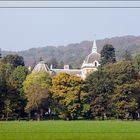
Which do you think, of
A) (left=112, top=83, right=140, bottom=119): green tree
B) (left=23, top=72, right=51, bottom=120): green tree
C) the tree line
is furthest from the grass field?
(left=23, top=72, right=51, bottom=120): green tree

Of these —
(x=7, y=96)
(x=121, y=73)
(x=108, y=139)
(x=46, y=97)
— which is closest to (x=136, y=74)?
(x=121, y=73)

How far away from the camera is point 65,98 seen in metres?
71.0

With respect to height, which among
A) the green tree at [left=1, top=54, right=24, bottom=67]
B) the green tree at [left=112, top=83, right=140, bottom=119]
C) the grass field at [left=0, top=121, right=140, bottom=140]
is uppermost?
the green tree at [left=1, top=54, right=24, bottom=67]

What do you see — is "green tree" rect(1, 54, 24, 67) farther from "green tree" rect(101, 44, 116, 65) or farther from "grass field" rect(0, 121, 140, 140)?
"grass field" rect(0, 121, 140, 140)

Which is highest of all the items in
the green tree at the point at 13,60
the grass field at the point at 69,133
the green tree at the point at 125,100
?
the green tree at the point at 13,60

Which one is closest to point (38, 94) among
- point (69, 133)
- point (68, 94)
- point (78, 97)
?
point (68, 94)

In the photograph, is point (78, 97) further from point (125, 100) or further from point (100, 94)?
point (125, 100)

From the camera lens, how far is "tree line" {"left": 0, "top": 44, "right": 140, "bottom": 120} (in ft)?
224

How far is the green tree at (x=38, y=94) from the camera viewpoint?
6969 cm

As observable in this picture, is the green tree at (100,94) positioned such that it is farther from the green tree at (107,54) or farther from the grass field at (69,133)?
the green tree at (107,54)

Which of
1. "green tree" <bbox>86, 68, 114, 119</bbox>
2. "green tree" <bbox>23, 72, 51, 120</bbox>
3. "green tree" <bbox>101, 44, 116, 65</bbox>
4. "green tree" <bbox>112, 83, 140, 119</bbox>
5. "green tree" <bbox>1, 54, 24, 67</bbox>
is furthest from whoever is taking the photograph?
"green tree" <bbox>101, 44, 116, 65</bbox>

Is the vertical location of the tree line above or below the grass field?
above

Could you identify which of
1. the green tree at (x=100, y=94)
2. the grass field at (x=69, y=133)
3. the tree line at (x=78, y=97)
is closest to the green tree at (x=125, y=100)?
the tree line at (x=78, y=97)

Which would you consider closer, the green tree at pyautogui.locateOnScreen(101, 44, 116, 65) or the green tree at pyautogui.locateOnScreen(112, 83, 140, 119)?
the green tree at pyautogui.locateOnScreen(112, 83, 140, 119)
